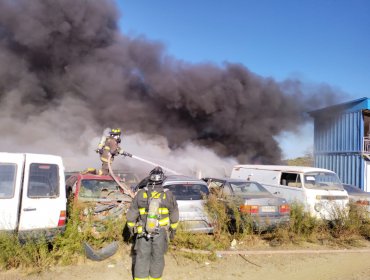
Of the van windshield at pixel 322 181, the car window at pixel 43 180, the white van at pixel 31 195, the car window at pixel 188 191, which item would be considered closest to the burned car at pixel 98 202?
the white van at pixel 31 195

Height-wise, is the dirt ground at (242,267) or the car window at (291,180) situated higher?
the car window at (291,180)

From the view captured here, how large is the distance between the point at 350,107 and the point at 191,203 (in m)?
12.5

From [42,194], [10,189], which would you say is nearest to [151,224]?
[42,194]

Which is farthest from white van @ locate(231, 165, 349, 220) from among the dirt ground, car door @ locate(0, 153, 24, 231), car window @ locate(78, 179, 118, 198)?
car door @ locate(0, 153, 24, 231)

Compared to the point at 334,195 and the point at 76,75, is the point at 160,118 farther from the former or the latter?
the point at 334,195

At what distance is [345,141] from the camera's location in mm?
15344

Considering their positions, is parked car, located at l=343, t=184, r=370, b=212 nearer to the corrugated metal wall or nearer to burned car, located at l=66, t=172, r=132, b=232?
the corrugated metal wall

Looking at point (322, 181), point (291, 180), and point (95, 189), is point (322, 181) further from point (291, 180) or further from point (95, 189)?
point (95, 189)

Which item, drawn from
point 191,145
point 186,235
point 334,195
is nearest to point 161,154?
point 191,145

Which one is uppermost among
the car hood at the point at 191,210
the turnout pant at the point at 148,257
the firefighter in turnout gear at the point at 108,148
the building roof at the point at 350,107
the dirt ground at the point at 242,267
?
the building roof at the point at 350,107

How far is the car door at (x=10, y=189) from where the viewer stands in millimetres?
4203

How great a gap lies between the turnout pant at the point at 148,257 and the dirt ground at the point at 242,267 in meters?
0.62

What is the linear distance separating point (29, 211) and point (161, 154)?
12.1 metres

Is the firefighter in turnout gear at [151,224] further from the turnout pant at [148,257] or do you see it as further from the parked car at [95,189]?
the parked car at [95,189]
